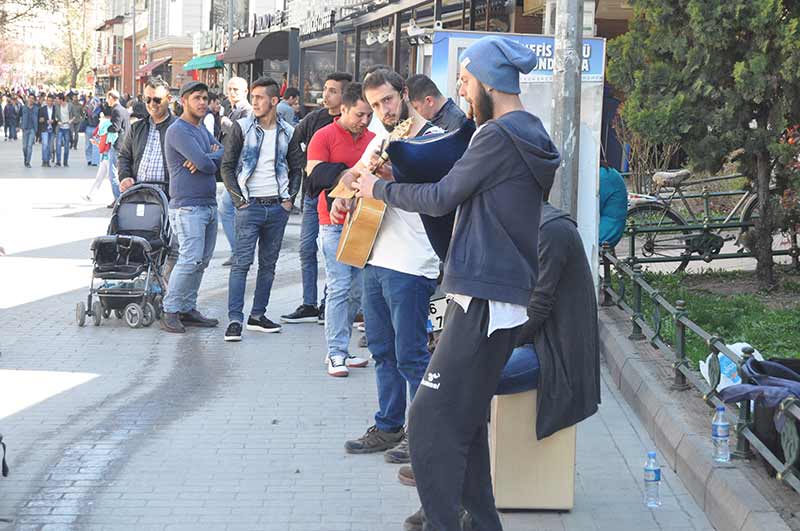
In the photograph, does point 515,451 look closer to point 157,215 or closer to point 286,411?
point 286,411

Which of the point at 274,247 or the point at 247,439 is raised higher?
the point at 274,247

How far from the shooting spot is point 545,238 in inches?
214

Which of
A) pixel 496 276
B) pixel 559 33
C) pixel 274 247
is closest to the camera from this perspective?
pixel 496 276

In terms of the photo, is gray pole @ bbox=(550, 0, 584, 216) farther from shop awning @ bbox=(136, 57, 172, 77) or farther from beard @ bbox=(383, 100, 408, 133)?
shop awning @ bbox=(136, 57, 172, 77)

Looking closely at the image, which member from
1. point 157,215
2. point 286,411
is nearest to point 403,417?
point 286,411

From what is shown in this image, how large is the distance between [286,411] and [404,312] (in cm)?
176

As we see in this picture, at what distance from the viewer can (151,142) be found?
10.9m

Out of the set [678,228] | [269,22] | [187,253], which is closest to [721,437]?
[187,253]

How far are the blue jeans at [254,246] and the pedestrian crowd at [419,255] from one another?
0.04 ft

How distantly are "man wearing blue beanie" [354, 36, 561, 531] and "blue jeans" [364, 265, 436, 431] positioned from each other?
56.0 inches

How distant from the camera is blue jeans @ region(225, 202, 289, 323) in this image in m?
9.65

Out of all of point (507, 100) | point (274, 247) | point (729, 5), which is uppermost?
point (729, 5)

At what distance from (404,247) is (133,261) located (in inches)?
187

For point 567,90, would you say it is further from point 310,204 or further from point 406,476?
point 406,476
